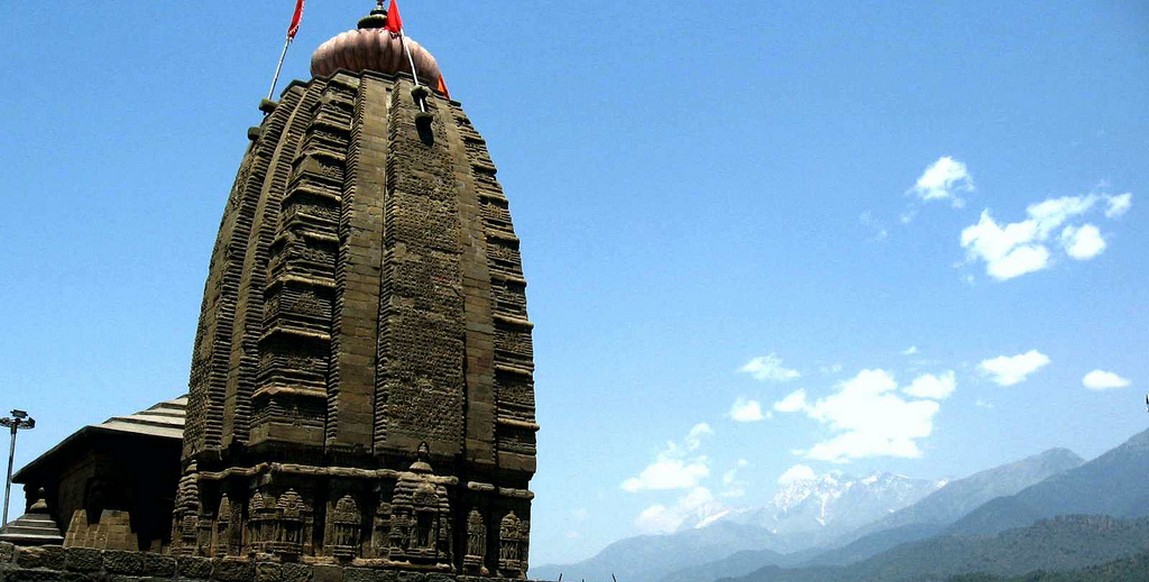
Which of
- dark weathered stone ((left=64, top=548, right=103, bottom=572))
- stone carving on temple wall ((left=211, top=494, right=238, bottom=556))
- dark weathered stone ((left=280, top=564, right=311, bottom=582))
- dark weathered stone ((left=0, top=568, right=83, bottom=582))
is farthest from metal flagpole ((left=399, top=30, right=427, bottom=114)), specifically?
dark weathered stone ((left=0, top=568, right=83, bottom=582))

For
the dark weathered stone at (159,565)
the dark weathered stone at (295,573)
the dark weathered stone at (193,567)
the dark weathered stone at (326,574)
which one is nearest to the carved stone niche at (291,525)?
the dark weathered stone at (326,574)

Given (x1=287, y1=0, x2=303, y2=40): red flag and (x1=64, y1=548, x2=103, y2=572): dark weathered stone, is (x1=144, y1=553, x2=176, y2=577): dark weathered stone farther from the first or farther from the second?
(x1=287, y1=0, x2=303, y2=40): red flag

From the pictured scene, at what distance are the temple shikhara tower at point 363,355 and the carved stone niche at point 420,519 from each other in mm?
31

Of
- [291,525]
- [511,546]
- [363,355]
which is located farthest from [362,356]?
[511,546]

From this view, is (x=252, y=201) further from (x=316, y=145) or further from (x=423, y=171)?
(x=423, y=171)

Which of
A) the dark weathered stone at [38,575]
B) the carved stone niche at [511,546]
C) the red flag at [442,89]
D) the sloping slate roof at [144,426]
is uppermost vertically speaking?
the red flag at [442,89]

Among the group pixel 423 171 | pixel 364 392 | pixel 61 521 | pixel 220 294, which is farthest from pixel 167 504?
pixel 423 171

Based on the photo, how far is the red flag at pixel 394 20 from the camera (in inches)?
1043

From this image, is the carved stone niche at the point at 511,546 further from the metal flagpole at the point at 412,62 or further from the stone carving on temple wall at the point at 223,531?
the metal flagpole at the point at 412,62

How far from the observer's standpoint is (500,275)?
24656 mm

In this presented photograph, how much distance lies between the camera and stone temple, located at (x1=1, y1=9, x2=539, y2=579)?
20.4 meters

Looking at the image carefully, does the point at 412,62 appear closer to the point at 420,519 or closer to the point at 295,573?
the point at 420,519

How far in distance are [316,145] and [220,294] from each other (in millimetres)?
3708

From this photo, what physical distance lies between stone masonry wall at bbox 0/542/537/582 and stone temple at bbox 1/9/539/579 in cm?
419
